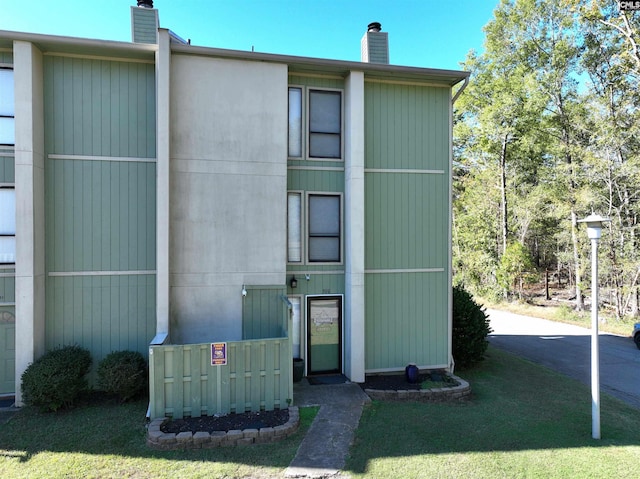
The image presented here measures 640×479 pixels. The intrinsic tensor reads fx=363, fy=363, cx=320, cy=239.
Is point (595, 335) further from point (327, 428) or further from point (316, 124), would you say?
point (316, 124)

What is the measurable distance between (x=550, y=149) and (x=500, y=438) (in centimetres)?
1763

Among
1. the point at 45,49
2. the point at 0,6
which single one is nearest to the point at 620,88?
the point at 45,49

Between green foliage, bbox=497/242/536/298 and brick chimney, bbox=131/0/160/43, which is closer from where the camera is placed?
brick chimney, bbox=131/0/160/43

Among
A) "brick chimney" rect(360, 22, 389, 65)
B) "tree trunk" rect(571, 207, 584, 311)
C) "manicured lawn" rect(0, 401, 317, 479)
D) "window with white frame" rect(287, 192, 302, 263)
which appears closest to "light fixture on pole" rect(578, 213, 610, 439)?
"manicured lawn" rect(0, 401, 317, 479)

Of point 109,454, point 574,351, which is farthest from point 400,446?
point 574,351

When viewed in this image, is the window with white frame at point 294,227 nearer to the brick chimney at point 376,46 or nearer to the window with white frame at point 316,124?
the window with white frame at point 316,124

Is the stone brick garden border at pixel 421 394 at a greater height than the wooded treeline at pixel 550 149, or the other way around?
the wooded treeline at pixel 550 149

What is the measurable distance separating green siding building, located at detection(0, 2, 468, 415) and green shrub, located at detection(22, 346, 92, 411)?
1.60ft

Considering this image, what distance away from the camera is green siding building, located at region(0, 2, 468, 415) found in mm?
7180

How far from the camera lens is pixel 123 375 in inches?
265

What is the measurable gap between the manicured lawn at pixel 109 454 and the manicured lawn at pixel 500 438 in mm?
1253

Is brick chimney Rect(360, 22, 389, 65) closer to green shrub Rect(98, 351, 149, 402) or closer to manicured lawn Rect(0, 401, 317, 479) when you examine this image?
manicured lawn Rect(0, 401, 317, 479)

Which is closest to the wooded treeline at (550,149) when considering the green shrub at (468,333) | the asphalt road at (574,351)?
the asphalt road at (574,351)

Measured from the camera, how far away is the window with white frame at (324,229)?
336 inches
